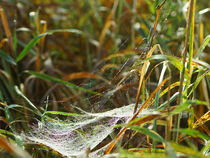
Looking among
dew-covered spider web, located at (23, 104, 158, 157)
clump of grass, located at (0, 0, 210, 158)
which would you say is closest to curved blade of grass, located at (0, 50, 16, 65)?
clump of grass, located at (0, 0, 210, 158)

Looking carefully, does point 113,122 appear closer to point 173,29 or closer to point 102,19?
point 173,29

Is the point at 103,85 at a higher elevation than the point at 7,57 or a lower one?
lower

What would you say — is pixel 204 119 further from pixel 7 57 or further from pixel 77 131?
pixel 7 57

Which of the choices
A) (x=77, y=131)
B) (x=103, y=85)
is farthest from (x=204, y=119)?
(x=103, y=85)

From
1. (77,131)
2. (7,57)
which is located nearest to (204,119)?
(77,131)

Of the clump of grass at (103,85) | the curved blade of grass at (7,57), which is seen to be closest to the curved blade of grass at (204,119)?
the clump of grass at (103,85)

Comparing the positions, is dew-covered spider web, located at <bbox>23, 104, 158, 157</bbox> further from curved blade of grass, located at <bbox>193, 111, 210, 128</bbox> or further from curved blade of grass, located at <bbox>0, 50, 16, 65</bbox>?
curved blade of grass, located at <bbox>0, 50, 16, 65</bbox>

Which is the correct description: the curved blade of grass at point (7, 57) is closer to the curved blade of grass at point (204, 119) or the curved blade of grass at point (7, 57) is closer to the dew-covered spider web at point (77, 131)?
the dew-covered spider web at point (77, 131)

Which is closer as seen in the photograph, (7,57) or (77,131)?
(77,131)
